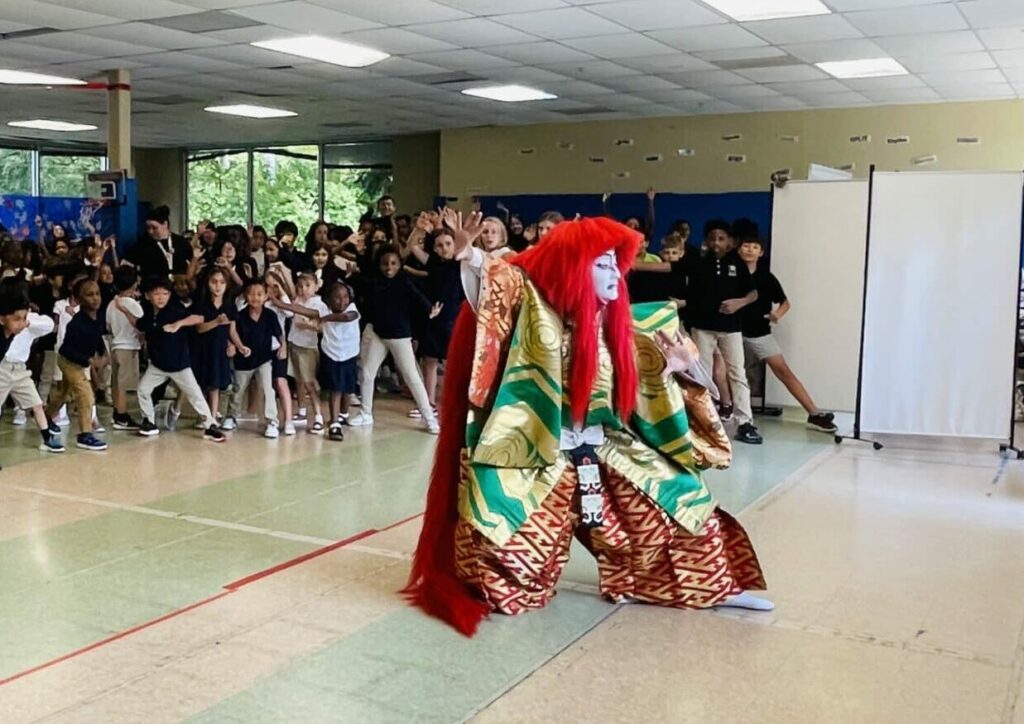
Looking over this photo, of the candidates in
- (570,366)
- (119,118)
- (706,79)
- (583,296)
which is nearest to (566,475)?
(570,366)

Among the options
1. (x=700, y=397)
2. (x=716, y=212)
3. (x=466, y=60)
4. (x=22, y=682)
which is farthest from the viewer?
(x=716, y=212)

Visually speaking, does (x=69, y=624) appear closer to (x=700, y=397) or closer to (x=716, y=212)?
(x=700, y=397)

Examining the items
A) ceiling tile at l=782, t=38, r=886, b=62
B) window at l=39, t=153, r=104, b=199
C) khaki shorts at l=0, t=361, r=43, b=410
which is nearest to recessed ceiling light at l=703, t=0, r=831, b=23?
ceiling tile at l=782, t=38, r=886, b=62

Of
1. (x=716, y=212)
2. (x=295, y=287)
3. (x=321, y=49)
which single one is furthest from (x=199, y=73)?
(x=716, y=212)

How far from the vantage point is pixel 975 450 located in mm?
7531

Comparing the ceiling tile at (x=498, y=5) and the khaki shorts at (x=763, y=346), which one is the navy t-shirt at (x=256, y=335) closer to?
the ceiling tile at (x=498, y=5)

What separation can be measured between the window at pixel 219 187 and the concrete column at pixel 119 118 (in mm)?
7344

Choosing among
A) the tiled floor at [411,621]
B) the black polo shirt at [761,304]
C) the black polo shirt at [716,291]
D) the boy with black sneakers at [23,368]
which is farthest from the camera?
the black polo shirt at [761,304]

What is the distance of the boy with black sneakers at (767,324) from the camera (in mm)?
8031

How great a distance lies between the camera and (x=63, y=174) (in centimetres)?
1866

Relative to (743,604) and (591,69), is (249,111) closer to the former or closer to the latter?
(591,69)

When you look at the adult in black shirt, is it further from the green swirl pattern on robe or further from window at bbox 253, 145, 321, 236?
window at bbox 253, 145, 321, 236

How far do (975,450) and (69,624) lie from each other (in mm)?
5890

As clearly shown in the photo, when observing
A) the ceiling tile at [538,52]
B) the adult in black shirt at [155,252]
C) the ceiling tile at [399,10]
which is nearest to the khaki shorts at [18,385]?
the adult in black shirt at [155,252]
